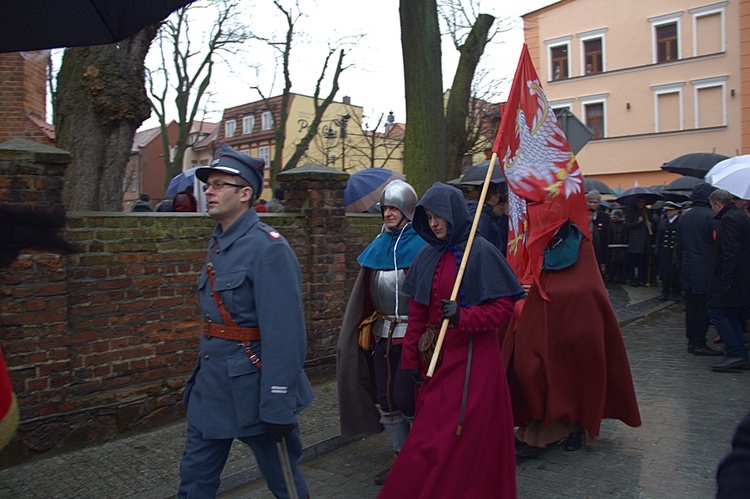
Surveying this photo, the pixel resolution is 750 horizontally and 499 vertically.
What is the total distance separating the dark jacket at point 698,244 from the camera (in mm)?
8359

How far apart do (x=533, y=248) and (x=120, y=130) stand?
396cm

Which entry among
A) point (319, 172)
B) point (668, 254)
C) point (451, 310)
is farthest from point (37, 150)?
point (668, 254)

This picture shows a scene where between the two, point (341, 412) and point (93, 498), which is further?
point (341, 412)

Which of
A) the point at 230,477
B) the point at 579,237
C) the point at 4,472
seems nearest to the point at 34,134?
the point at 4,472

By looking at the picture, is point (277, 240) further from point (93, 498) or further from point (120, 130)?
point (120, 130)

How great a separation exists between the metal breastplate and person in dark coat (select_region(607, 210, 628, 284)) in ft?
42.3

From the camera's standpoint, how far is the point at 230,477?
470 centimetres

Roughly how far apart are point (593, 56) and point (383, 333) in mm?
33412

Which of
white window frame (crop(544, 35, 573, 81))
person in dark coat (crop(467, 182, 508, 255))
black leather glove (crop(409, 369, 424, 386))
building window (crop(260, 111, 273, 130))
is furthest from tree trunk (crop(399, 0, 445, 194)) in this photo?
building window (crop(260, 111, 273, 130))

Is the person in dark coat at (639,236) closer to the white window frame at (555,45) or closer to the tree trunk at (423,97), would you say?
the tree trunk at (423,97)

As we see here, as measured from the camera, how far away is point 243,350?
10.5 feet

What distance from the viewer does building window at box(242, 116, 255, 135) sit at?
57.5 m

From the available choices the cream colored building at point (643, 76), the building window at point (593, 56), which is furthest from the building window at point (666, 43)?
the building window at point (593, 56)

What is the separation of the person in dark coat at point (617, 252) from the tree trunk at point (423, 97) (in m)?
8.86
